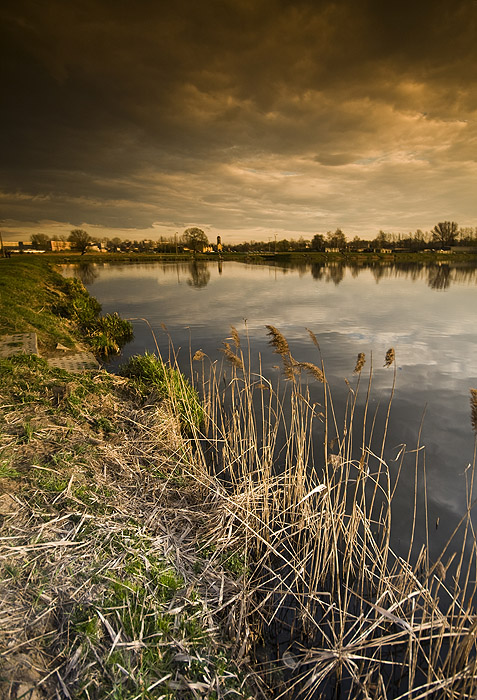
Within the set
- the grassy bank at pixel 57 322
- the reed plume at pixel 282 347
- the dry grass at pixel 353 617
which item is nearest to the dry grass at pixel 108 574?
the dry grass at pixel 353 617

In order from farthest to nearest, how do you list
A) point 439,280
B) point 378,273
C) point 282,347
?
point 378,273
point 439,280
point 282,347

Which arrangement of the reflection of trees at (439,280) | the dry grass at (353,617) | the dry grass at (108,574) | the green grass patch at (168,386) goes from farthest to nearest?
the reflection of trees at (439,280) < the green grass patch at (168,386) < the dry grass at (353,617) < the dry grass at (108,574)

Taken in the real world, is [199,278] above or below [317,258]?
below

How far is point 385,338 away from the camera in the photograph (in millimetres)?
16812


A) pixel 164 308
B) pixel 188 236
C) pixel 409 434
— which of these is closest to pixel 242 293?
pixel 164 308

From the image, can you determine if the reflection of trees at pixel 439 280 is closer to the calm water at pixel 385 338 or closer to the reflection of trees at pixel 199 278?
the calm water at pixel 385 338

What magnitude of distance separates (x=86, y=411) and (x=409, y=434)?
725 centimetres

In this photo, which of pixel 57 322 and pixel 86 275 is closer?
pixel 57 322

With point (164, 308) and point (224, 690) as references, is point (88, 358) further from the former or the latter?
point (164, 308)

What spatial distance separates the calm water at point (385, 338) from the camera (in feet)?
22.2

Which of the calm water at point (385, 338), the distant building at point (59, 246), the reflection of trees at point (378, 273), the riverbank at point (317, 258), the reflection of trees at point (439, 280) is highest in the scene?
the distant building at point (59, 246)

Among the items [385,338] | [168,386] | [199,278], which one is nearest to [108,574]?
[168,386]

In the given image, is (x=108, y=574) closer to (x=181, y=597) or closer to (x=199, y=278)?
(x=181, y=597)

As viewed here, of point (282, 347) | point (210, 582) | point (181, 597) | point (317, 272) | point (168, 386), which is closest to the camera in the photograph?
point (181, 597)
